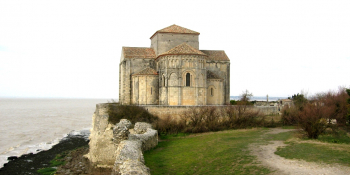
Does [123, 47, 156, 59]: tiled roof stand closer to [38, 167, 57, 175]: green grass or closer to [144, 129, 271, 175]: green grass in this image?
[38, 167, 57, 175]: green grass

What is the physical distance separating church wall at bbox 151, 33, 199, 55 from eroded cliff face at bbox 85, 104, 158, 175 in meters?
15.2

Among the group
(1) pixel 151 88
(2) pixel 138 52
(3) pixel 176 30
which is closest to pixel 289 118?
(1) pixel 151 88

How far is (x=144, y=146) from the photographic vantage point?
1521cm

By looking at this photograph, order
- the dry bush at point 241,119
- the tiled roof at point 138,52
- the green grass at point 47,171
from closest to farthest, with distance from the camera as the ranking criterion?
the green grass at point 47,171, the dry bush at point 241,119, the tiled roof at point 138,52

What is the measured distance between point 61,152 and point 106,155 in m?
10.8

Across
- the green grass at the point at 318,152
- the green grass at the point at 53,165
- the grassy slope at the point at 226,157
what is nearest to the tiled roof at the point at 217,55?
the grassy slope at the point at 226,157

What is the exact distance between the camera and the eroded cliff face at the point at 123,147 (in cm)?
919

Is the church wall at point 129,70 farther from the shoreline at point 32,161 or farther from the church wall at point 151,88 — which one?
the shoreline at point 32,161

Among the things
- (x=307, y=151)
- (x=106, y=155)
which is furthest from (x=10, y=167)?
(x=307, y=151)

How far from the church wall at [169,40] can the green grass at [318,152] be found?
21.7m

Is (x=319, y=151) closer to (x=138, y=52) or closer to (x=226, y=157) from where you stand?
(x=226, y=157)

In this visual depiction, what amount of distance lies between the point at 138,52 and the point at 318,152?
82.5 ft

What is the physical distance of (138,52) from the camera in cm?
3334

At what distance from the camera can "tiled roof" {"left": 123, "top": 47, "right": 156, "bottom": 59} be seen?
1284 inches
